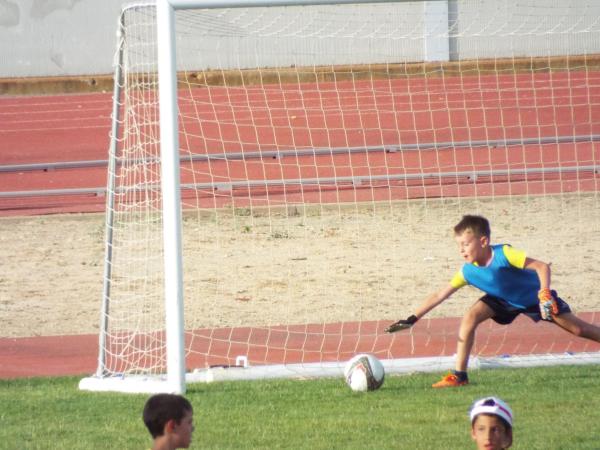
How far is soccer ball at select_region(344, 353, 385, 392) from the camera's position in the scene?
8.03 metres

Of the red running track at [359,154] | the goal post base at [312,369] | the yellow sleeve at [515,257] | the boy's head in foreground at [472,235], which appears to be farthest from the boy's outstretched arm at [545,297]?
the red running track at [359,154]

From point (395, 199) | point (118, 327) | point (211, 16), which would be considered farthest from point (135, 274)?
point (211, 16)

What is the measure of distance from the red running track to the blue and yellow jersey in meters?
1.65

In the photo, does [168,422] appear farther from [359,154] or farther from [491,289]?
[359,154]

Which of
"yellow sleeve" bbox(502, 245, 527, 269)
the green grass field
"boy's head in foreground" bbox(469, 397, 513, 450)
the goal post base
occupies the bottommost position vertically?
the green grass field

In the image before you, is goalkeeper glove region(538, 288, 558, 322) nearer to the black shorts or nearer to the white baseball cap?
the black shorts

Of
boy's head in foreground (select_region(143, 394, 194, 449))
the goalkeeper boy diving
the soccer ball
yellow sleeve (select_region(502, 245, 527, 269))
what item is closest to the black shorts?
the goalkeeper boy diving

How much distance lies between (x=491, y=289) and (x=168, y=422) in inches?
160

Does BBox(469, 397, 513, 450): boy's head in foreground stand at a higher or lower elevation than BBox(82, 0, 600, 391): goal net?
lower

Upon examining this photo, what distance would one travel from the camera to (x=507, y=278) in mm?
8078

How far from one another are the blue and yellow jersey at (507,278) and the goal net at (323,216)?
3.04ft

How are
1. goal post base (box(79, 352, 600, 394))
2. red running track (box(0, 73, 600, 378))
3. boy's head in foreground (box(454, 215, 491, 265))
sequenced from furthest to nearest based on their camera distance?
red running track (box(0, 73, 600, 378)), goal post base (box(79, 352, 600, 394)), boy's head in foreground (box(454, 215, 491, 265))

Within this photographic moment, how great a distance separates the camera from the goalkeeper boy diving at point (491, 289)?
7.89 metres

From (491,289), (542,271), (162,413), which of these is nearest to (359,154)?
(491,289)
